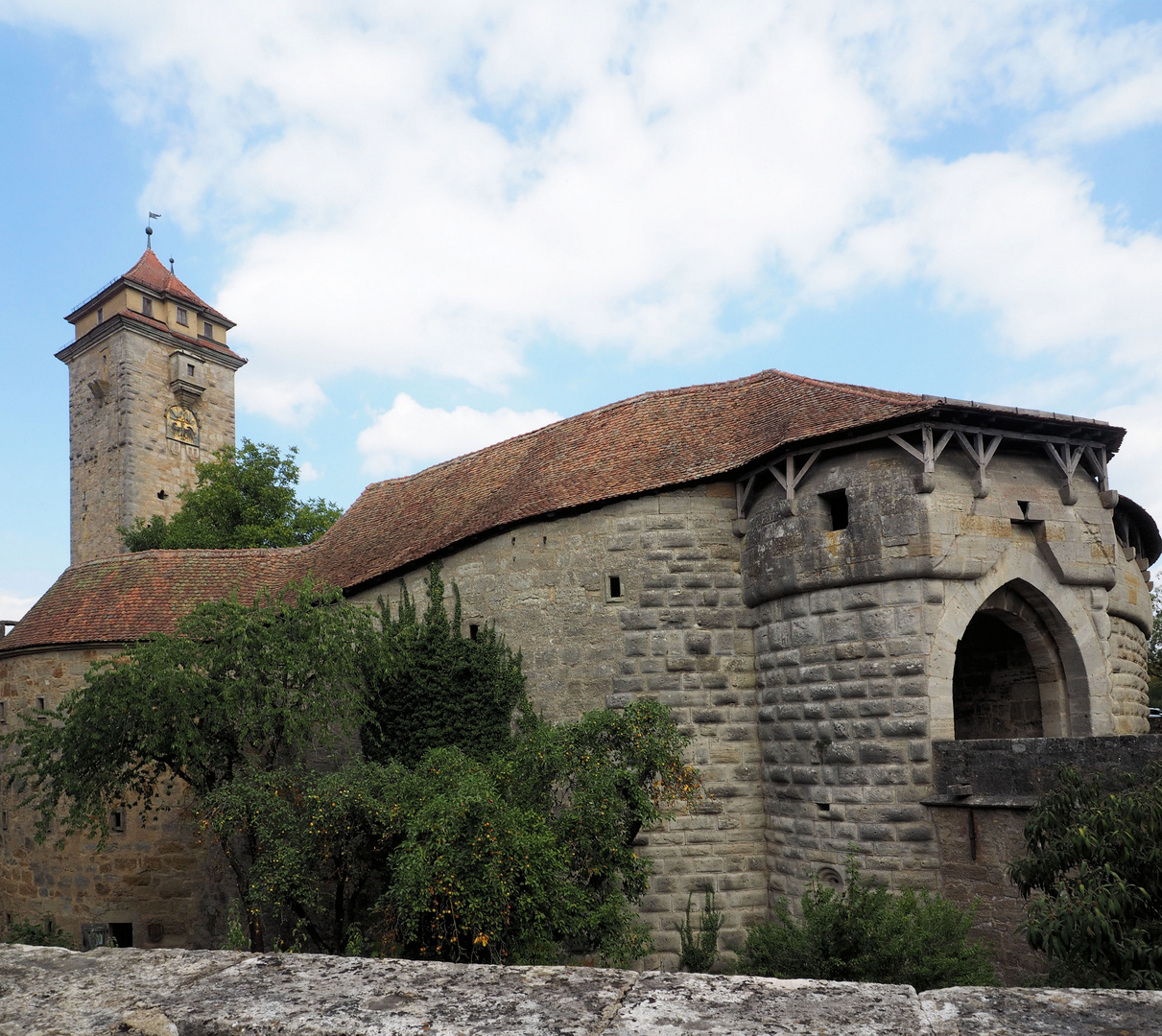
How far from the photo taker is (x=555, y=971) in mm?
2705

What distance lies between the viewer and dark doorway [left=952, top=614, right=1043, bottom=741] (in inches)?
584

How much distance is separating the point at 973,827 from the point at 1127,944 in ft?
16.7

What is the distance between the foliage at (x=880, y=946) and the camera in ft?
29.2

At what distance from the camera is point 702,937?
13.4 meters

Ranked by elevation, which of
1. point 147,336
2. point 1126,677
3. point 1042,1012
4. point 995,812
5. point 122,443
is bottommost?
point 995,812

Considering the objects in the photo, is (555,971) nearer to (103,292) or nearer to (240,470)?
(240,470)

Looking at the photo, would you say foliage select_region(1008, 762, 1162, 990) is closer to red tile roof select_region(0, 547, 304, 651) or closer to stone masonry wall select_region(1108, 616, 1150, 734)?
stone masonry wall select_region(1108, 616, 1150, 734)

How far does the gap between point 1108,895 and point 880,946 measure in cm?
311

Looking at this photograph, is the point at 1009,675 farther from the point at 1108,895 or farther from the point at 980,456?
the point at 1108,895

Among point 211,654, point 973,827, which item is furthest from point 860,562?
point 211,654

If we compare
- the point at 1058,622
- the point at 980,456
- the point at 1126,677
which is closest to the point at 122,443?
the point at 980,456

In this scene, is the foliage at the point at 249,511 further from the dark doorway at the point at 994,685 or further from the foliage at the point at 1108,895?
the foliage at the point at 1108,895

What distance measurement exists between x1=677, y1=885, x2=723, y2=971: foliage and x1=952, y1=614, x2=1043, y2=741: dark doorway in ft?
15.4

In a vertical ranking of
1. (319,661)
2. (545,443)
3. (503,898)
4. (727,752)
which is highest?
(545,443)
